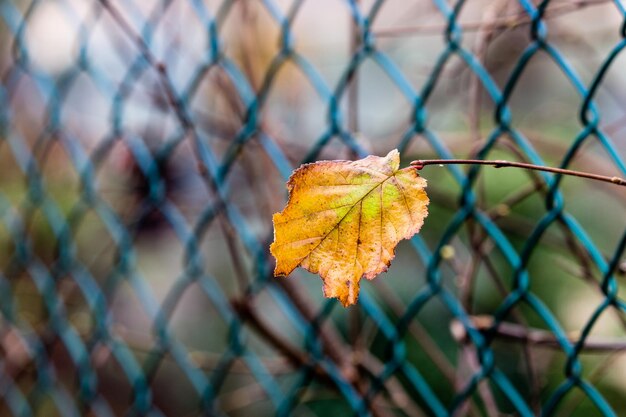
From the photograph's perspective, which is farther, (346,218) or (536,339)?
(536,339)

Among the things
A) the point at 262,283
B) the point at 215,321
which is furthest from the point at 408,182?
the point at 215,321

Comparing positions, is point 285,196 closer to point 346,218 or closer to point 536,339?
point 536,339

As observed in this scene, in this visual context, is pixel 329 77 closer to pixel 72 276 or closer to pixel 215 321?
pixel 215 321

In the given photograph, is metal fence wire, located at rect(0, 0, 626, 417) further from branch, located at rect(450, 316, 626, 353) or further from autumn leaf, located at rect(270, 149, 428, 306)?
autumn leaf, located at rect(270, 149, 428, 306)

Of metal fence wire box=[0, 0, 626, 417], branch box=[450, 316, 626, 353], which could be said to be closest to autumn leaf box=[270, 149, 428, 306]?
metal fence wire box=[0, 0, 626, 417]

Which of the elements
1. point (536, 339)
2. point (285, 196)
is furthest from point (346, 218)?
point (285, 196)

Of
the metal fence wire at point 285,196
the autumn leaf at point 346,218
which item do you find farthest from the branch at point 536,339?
the autumn leaf at point 346,218
